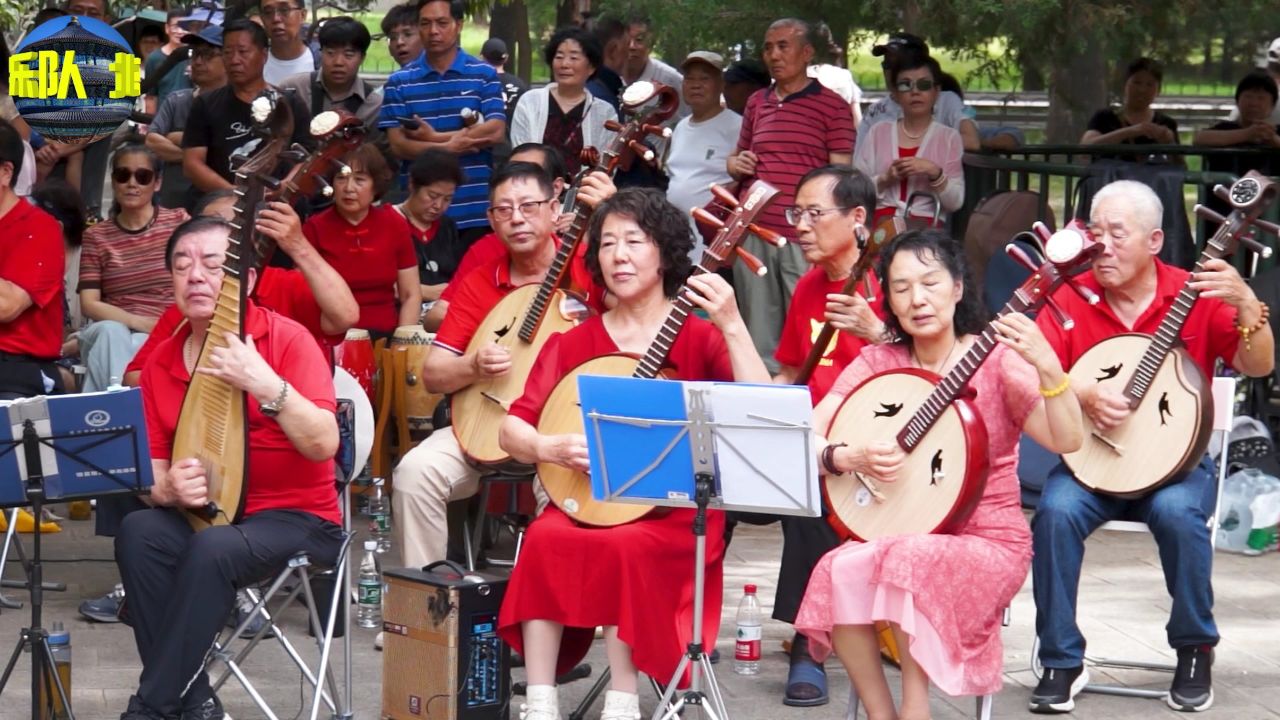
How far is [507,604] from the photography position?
4.63 m

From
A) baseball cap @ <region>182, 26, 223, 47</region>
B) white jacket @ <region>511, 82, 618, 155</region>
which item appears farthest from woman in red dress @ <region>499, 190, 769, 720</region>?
baseball cap @ <region>182, 26, 223, 47</region>

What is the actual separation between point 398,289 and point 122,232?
112 cm

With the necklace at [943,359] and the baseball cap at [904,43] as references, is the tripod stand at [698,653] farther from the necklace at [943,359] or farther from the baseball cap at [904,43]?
the baseball cap at [904,43]

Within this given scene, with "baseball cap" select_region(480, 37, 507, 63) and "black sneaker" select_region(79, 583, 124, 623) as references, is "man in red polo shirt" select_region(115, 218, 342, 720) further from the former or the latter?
"baseball cap" select_region(480, 37, 507, 63)

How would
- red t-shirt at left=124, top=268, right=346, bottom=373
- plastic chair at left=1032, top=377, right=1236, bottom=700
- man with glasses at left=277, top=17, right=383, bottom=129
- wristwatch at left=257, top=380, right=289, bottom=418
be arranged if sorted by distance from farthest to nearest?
man with glasses at left=277, top=17, right=383, bottom=129, red t-shirt at left=124, top=268, right=346, bottom=373, plastic chair at left=1032, top=377, right=1236, bottom=700, wristwatch at left=257, top=380, right=289, bottom=418

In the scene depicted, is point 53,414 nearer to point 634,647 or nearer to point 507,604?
point 507,604

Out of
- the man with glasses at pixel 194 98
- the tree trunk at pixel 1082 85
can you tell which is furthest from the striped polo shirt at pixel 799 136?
the man with glasses at pixel 194 98

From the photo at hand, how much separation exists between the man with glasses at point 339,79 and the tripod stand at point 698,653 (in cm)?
465

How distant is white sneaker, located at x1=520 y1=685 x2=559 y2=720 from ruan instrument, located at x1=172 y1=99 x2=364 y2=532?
89 centimetres

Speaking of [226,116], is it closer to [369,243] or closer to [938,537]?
[369,243]

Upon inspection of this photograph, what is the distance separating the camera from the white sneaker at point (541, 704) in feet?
14.9

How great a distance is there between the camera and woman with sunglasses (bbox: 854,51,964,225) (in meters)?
7.96

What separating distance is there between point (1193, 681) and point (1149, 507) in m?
0.52

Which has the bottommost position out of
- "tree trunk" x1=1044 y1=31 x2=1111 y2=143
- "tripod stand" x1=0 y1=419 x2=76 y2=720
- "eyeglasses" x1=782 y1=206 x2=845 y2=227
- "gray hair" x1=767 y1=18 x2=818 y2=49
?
"tripod stand" x1=0 y1=419 x2=76 y2=720
